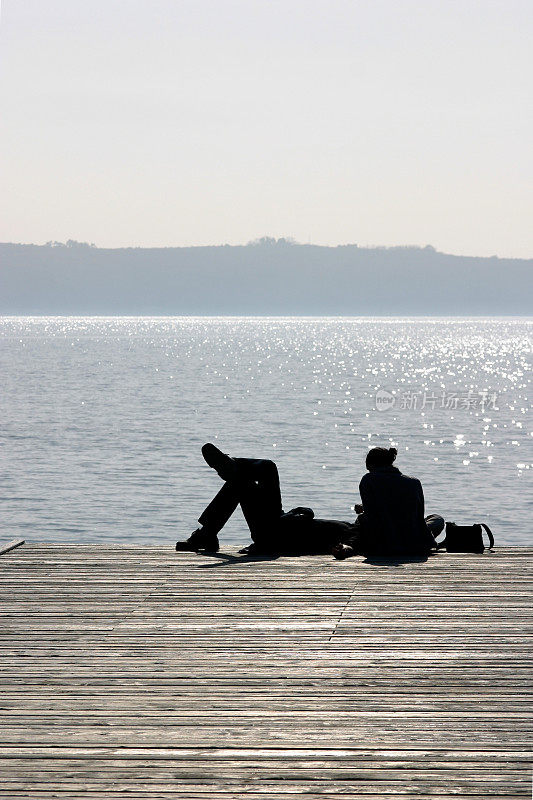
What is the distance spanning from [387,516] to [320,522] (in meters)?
1.05

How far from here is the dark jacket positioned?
407 inches

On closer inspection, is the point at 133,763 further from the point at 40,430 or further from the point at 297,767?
the point at 40,430

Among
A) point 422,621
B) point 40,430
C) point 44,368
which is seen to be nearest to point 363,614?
point 422,621

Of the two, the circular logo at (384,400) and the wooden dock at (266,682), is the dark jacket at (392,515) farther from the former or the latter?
the circular logo at (384,400)

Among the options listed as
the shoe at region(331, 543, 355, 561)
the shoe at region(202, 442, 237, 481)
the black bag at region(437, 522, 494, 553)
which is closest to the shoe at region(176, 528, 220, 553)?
the shoe at region(202, 442, 237, 481)

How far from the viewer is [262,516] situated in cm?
1105

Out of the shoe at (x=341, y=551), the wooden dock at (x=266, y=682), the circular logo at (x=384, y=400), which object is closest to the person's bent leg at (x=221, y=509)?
the wooden dock at (x=266, y=682)

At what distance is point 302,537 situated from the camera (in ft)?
36.6

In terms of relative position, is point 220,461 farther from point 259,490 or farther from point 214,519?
point 214,519

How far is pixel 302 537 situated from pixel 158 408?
54979 mm

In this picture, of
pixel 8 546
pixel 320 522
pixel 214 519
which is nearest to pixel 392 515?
pixel 320 522

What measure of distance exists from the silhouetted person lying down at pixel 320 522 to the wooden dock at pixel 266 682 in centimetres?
47

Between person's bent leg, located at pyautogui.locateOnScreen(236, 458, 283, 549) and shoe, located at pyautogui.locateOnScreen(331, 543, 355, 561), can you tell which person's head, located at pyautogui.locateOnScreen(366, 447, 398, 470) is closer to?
shoe, located at pyautogui.locateOnScreen(331, 543, 355, 561)

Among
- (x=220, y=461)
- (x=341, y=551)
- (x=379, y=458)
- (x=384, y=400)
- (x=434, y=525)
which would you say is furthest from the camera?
→ (x=384, y=400)
